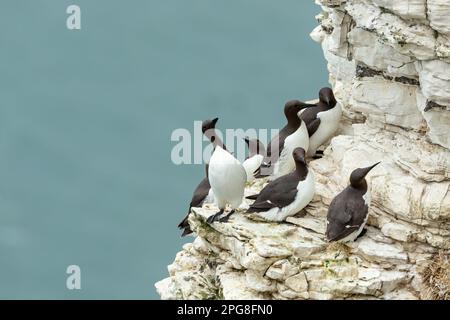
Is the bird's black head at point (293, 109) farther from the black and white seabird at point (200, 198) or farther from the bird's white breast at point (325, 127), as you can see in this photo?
the black and white seabird at point (200, 198)

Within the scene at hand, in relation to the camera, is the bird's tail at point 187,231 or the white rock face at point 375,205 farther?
the bird's tail at point 187,231

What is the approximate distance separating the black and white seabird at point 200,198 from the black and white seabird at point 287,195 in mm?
1527

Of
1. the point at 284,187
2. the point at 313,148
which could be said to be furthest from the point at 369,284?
the point at 313,148

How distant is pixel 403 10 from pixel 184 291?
4.23 meters

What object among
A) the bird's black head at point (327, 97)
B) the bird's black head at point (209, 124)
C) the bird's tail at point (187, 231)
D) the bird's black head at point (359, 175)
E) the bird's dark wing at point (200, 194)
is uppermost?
the bird's black head at point (327, 97)

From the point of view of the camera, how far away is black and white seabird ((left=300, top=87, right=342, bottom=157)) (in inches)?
735

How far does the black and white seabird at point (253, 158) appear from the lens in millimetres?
18812

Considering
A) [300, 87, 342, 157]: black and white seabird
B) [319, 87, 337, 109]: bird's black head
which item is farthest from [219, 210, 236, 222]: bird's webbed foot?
[319, 87, 337, 109]: bird's black head

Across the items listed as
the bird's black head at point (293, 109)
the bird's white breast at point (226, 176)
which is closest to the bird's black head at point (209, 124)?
the bird's white breast at point (226, 176)

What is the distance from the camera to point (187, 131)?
61.2 ft

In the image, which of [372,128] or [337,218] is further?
[372,128]

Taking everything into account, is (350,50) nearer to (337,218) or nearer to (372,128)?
(372,128)

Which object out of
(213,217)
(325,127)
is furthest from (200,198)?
(325,127)
